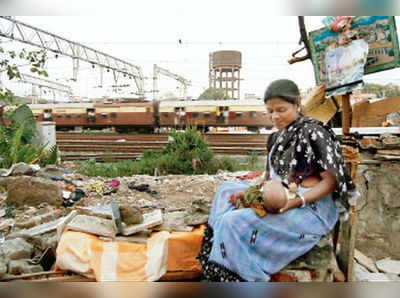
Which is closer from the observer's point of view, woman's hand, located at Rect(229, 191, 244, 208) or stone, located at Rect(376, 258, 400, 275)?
woman's hand, located at Rect(229, 191, 244, 208)

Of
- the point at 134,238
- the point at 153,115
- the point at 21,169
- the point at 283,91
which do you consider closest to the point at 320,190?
the point at 283,91

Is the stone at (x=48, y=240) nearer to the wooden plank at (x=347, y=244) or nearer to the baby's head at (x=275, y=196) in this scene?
the baby's head at (x=275, y=196)

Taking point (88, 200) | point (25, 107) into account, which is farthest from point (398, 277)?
point (25, 107)

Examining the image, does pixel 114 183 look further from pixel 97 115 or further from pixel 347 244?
pixel 347 244

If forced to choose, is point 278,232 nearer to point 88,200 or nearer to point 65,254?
point 65,254

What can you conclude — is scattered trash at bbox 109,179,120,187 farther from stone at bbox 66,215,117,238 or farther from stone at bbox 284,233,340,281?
stone at bbox 284,233,340,281

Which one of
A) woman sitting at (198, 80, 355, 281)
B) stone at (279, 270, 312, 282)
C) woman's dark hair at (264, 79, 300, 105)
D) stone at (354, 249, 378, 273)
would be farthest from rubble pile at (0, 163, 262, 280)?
stone at (354, 249, 378, 273)

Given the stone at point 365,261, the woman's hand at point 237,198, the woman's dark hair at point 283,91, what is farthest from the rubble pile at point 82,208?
the stone at point 365,261
